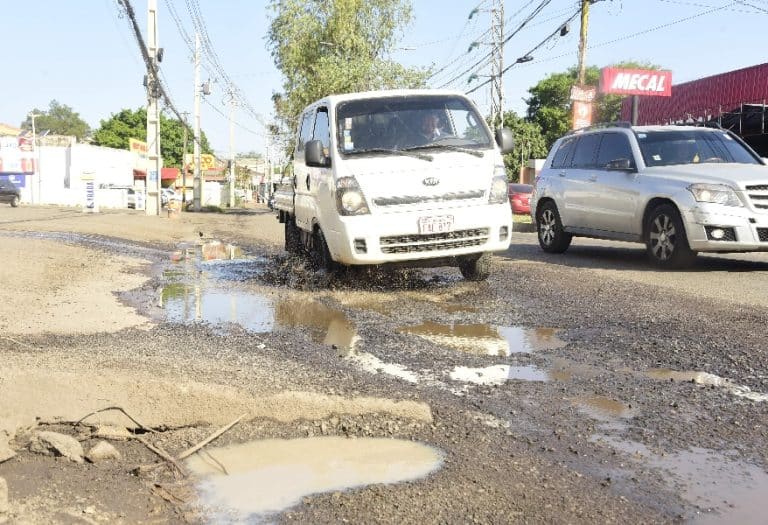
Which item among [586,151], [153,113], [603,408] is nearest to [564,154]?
[586,151]

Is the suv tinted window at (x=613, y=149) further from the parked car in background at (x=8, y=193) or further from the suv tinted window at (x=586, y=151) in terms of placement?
the parked car in background at (x=8, y=193)

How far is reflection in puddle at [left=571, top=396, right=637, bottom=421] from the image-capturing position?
12.0 ft

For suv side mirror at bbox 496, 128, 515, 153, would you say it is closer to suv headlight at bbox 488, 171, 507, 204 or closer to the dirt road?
suv headlight at bbox 488, 171, 507, 204

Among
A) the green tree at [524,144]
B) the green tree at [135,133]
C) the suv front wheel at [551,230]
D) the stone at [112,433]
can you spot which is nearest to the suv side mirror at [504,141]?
the suv front wheel at [551,230]

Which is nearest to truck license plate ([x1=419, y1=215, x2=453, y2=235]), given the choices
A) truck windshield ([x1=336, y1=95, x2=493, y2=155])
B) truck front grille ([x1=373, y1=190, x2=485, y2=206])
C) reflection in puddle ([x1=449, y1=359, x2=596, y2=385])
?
truck front grille ([x1=373, y1=190, x2=485, y2=206])

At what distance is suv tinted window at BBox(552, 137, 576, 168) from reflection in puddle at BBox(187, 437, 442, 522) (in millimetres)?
9334

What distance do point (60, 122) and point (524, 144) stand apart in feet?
245

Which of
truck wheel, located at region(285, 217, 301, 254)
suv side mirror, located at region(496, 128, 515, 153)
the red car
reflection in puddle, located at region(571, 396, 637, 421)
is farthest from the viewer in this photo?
the red car

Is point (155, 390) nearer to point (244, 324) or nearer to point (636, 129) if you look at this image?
point (244, 324)

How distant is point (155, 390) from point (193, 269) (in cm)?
671

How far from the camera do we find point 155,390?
3.81 metres

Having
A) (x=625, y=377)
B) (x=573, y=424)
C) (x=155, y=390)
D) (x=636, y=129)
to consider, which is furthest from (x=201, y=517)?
(x=636, y=129)

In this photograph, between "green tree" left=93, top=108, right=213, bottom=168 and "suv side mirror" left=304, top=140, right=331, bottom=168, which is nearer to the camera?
"suv side mirror" left=304, top=140, right=331, bottom=168

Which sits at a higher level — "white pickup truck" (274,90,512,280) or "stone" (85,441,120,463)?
"white pickup truck" (274,90,512,280)
